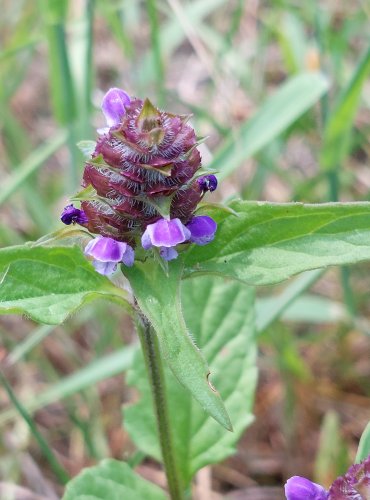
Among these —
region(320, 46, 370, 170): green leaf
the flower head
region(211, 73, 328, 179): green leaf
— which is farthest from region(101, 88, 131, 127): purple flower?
region(320, 46, 370, 170): green leaf

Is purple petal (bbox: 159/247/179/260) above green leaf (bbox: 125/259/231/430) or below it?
above

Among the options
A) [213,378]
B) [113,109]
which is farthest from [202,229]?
[213,378]

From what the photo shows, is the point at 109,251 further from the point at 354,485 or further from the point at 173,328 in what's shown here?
the point at 354,485

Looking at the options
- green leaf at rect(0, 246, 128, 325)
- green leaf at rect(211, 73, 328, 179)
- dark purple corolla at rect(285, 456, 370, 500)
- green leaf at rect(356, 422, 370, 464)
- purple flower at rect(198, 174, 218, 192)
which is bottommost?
green leaf at rect(356, 422, 370, 464)

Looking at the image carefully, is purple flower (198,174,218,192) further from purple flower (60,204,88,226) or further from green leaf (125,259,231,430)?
purple flower (60,204,88,226)

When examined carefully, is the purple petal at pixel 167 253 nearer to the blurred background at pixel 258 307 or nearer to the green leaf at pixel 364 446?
the green leaf at pixel 364 446

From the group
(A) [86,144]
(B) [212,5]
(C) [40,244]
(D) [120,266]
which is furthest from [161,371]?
(B) [212,5]

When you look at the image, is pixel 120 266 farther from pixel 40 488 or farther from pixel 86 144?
pixel 40 488
